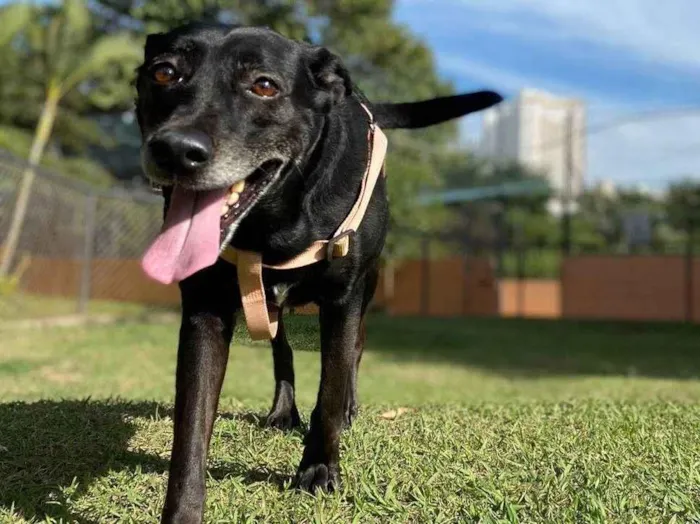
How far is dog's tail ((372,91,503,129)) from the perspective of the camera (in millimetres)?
4113

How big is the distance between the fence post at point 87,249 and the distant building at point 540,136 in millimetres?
14150

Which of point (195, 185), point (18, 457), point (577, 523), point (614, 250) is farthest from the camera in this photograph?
point (614, 250)

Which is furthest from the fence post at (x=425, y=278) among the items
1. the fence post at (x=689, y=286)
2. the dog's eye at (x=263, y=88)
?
the dog's eye at (x=263, y=88)

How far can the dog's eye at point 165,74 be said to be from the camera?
8.52 ft

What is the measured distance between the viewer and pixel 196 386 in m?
2.71

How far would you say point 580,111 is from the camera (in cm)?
2939

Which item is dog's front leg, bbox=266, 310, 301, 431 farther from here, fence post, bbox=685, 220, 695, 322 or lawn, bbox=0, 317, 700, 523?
fence post, bbox=685, 220, 695, 322

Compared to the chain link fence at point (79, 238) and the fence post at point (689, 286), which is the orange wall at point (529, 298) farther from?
the chain link fence at point (79, 238)

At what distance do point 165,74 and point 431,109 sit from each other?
1856 mm

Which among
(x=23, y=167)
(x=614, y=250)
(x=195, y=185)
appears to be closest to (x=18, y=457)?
(x=195, y=185)

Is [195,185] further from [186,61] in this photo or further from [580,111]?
[580,111]

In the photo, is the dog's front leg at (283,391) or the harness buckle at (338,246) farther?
the dog's front leg at (283,391)

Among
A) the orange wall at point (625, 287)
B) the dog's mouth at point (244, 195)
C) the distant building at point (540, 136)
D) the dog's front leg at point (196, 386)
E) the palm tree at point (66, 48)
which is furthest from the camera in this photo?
the distant building at point (540, 136)

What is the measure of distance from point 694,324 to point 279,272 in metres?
18.2
